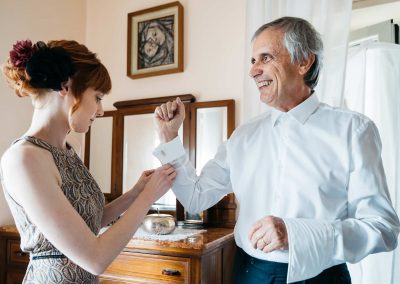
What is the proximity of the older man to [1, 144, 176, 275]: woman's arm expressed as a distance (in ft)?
1.21

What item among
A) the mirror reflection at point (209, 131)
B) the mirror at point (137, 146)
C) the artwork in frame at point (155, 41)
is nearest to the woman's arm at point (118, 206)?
the mirror reflection at point (209, 131)

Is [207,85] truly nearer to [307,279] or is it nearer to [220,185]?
[220,185]

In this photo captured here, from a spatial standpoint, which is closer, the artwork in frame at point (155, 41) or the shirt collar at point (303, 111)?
the shirt collar at point (303, 111)

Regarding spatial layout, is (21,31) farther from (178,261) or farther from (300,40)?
(300,40)

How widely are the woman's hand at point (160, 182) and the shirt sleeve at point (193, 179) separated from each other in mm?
24

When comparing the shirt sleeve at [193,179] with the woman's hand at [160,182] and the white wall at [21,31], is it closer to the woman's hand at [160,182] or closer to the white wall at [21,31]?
the woman's hand at [160,182]

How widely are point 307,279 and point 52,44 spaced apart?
3.34ft

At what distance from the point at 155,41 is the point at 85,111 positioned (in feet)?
4.38

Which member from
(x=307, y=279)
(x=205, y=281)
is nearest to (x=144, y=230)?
(x=205, y=281)

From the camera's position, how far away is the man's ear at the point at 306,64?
1.01 m

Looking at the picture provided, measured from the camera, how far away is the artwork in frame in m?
2.14

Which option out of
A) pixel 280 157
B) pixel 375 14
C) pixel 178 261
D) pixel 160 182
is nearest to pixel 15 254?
pixel 178 261

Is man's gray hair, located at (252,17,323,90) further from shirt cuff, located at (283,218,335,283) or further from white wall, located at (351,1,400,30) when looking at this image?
white wall, located at (351,1,400,30)

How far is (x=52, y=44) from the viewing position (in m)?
0.99
